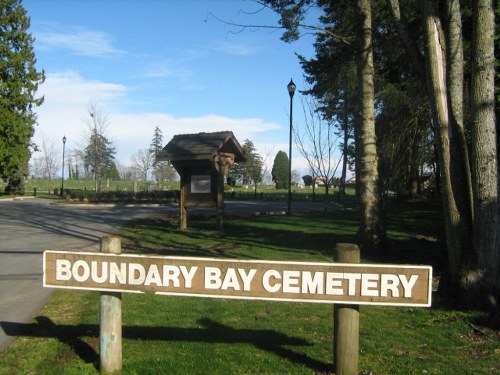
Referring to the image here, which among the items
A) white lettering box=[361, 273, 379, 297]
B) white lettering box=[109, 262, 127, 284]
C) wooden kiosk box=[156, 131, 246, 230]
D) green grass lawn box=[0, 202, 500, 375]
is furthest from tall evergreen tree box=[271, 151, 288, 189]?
white lettering box=[361, 273, 379, 297]

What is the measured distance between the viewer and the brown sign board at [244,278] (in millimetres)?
4008

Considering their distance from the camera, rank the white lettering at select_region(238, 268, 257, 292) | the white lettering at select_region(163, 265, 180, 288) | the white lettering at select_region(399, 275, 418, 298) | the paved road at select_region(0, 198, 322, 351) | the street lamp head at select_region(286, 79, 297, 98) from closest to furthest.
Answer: the white lettering at select_region(399, 275, 418, 298), the white lettering at select_region(238, 268, 257, 292), the white lettering at select_region(163, 265, 180, 288), the paved road at select_region(0, 198, 322, 351), the street lamp head at select_region(286, 79, 297, 98)

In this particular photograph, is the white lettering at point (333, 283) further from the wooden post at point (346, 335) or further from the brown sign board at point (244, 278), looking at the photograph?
the wooden post at point (346, 335)

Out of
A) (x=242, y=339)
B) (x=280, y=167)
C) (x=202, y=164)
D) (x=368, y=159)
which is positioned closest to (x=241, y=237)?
(x=202, y=164)

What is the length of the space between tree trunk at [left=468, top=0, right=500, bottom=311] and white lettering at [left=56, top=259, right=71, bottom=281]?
5.11 metres

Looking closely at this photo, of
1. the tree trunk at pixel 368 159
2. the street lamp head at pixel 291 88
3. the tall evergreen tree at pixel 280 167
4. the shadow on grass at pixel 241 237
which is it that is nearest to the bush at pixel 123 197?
the shadow on grass at pixel 241 237

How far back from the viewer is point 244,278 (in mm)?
4223

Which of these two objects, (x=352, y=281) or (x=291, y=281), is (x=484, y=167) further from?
(x=291, y=281)

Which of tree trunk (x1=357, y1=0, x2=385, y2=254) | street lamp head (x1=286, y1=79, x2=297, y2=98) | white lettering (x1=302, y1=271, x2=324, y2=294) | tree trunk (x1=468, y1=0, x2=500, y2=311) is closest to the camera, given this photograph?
white lettering (x1=302, y1=271, x2=324, y2=294)

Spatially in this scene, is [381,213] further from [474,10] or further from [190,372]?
[190,372]

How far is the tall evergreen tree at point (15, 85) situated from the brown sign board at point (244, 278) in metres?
35.8

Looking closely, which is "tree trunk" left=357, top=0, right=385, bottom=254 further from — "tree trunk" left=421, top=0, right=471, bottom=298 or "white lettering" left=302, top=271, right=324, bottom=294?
"white lettering" left=302, top=271, right=324, bottom=294

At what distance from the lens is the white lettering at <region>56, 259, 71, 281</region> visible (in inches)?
177

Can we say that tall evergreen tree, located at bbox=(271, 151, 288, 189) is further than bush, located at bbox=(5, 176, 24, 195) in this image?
Yes
